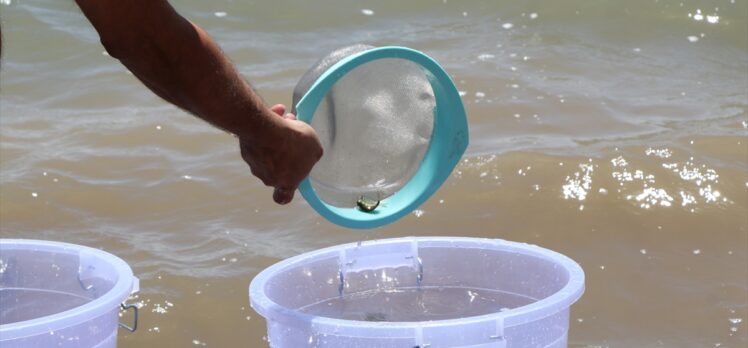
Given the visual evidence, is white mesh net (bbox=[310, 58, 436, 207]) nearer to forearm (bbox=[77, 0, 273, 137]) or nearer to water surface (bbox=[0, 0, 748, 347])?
forearm (bbox=[77, 0, 273, 137])

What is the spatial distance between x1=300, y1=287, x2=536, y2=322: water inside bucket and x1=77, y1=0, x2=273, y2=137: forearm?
767 mm

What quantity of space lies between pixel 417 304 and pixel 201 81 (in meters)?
1.02

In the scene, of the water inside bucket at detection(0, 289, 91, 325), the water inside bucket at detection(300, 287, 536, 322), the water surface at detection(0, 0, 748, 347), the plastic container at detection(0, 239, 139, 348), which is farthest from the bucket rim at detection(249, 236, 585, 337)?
the water surface at detection(0, 0, 748, 347)

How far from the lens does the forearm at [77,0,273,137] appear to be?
1.84 metres

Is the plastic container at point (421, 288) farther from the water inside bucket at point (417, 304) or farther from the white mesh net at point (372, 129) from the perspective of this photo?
the white mesh net at point (372, 129)

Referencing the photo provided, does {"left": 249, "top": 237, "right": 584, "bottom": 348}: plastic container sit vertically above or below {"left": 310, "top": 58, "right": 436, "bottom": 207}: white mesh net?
below

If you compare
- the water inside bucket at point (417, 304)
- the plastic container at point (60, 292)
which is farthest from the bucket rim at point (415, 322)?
the plastic container at point (60, 292)

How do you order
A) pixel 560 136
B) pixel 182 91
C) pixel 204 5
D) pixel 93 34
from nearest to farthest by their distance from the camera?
pixel 182 91 → pixel 560 136 → pixel 93 34 → pixel 204 5

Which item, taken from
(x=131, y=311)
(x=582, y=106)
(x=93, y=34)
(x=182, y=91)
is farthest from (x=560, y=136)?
(x=93, y=34)

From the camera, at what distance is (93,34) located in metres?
7.11

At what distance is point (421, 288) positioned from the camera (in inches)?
109

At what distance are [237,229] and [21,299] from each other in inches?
48.0

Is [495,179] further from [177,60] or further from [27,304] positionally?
[177,60]

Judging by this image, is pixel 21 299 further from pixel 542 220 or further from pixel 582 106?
pixel 582 106
